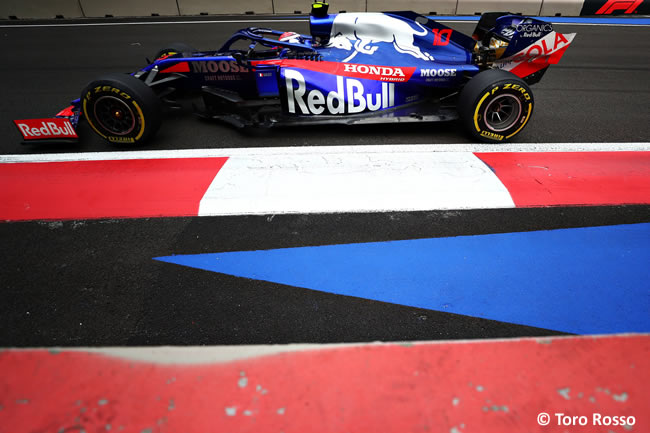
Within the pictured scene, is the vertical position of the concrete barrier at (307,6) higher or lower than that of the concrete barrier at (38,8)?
lower

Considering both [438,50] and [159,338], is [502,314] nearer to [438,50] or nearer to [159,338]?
[159,338]

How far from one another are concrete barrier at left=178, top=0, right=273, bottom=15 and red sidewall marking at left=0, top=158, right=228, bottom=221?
360 inches

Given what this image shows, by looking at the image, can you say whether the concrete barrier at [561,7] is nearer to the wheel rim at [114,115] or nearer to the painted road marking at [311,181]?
the painted road marking at [311,181]

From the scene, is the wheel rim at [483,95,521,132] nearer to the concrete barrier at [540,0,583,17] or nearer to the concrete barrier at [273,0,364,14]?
the concrete barrier at [273,0,364,14]

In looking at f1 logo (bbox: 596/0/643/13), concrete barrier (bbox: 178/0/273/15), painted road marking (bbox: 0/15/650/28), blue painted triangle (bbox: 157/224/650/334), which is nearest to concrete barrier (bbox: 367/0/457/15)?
painted road marking (bbox: 0/15/650/28)

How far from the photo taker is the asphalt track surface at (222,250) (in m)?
1.81

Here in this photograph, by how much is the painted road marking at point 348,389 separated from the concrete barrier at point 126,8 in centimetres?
1156

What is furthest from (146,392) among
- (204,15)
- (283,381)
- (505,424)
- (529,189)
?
(204,15)

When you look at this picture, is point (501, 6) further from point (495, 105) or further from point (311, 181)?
point (311, 181)

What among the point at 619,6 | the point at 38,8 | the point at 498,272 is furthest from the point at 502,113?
the point at 38,8

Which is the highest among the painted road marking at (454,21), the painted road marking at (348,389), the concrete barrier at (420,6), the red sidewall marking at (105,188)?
the concrete barrier at (420,6)

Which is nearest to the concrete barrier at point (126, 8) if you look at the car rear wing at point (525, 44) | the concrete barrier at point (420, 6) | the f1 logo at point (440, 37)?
the concrete barrier at point (420, 6)

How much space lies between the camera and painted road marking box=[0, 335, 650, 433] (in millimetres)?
1418

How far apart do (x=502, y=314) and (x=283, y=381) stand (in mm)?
1235
